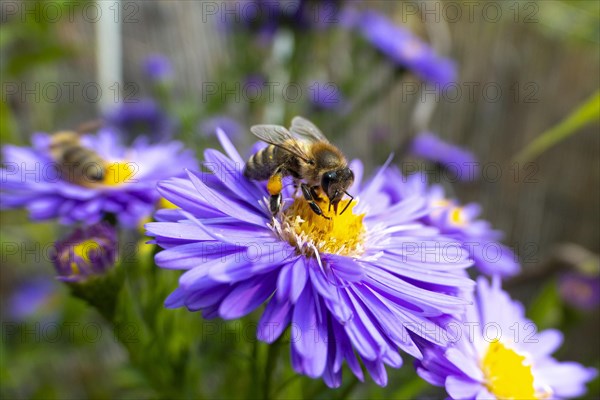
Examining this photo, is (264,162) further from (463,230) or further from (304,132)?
(463,230)

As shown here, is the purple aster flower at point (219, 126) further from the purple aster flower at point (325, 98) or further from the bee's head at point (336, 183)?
the bee's head at point (336, 183)

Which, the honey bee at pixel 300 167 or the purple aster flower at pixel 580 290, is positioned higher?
the honey bee at pixel 300 167

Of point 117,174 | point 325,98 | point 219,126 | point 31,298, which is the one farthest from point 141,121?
point 31,298

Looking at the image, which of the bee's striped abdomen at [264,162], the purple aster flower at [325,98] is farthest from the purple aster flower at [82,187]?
the purple aster flower at [325,98]

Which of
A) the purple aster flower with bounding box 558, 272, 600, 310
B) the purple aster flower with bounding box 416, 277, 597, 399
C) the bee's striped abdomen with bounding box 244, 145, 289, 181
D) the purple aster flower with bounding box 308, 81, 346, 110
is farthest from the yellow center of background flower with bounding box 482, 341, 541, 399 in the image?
the purple aster flower with bounding box 308, 81, 346, 110

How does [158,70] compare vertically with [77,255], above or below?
above

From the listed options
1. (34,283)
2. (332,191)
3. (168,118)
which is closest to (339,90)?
(168,118)
